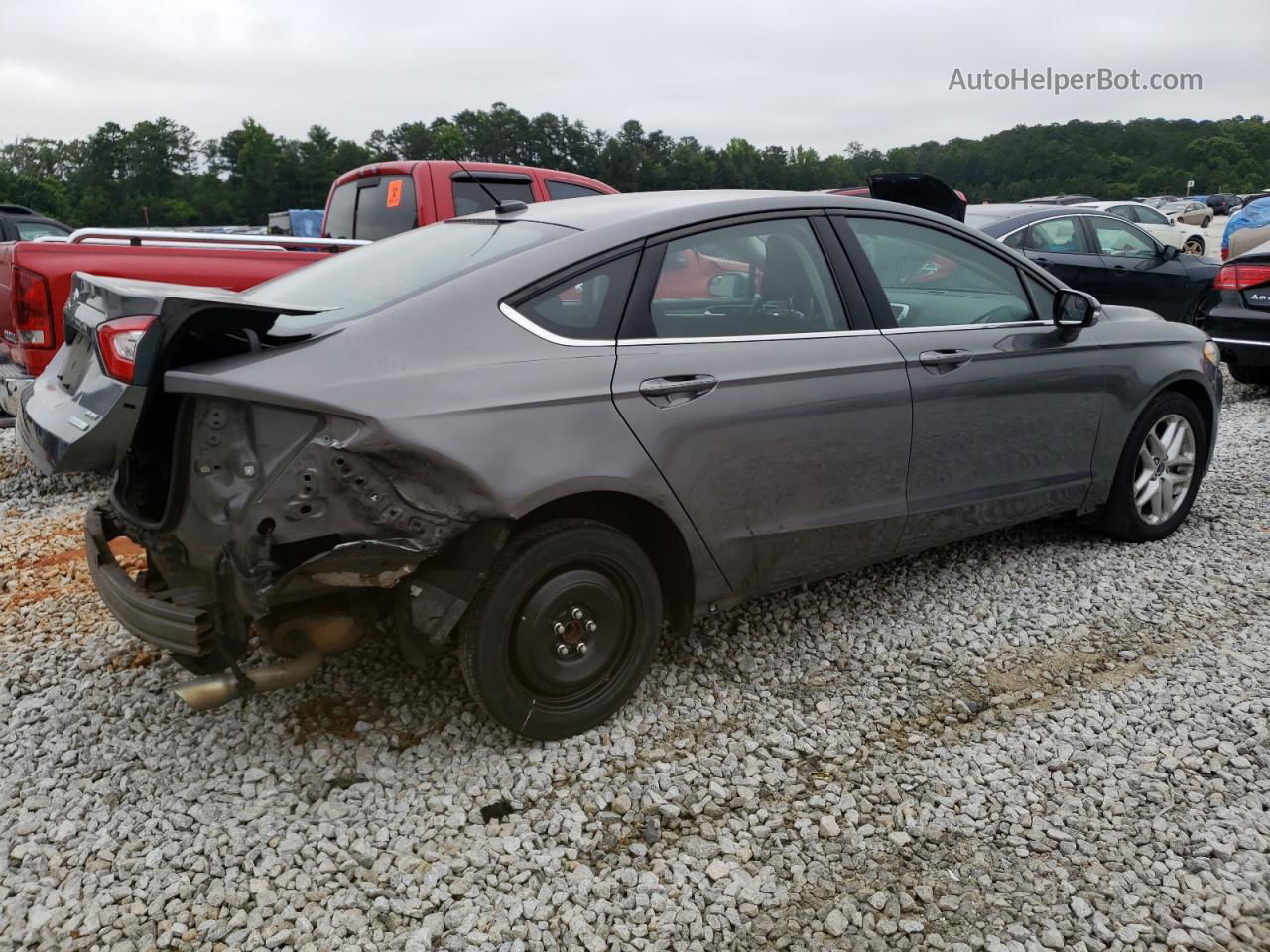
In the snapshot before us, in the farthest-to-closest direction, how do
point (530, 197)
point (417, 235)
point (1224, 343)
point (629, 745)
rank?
1. point (1224, 343)
2. point (530, 197)
3. point (417, 235)
4. point (629, 745)

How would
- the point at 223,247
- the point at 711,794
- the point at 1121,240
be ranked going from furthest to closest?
the point at 1121,240 < the point at 223,247 < the point at 711,794

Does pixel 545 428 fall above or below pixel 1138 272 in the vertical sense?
below

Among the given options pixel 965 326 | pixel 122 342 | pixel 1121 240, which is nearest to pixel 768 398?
pixel 965 326

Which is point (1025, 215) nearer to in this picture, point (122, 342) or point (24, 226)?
point (122, 342)

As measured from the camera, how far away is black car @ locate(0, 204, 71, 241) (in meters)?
11.5

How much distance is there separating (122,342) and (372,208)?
16.5 feet

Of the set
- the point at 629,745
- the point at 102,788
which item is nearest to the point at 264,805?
the point at 102,788

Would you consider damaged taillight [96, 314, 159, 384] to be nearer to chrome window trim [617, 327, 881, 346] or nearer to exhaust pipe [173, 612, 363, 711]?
exhaust pipe [173, 612, 363, 711]

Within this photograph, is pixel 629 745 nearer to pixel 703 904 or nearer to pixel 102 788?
pixel 703 904

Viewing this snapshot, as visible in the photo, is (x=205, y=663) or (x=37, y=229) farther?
(x=37, y=229)

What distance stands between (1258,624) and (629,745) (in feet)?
8.24

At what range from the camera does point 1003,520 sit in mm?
3961

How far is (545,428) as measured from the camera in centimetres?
265

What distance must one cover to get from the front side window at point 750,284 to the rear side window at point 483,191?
154 inches
